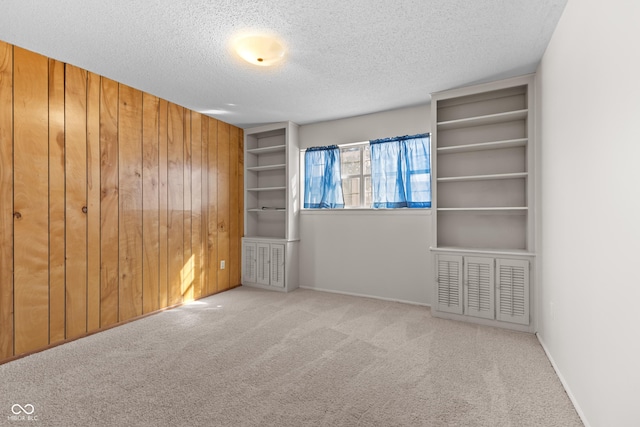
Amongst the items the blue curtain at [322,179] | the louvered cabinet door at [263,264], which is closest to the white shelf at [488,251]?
the blue curtain at [322,179]

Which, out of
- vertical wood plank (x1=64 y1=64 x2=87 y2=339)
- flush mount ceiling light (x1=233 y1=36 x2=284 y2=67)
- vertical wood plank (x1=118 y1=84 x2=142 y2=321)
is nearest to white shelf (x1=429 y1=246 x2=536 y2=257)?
flush mount ceiling light (x1=233 y1=36 x2=284 y2=67)

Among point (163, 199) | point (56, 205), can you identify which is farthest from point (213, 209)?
point (56, 205)

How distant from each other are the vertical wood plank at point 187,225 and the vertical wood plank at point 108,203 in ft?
2.81

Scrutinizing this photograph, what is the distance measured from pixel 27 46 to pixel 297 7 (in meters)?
2.26

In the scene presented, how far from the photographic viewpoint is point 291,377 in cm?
209

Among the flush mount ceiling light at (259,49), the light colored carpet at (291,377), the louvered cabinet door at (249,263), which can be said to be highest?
the flush mount ceiling light at (259,49)

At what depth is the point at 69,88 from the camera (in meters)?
2.72

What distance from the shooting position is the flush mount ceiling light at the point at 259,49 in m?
2.33

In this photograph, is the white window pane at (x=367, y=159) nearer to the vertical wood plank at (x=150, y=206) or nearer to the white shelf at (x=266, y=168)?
the white shelf at (x=266, y=168)

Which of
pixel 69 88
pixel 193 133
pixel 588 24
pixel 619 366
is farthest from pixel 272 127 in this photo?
pixel 619 366

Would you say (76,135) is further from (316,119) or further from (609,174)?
(609,174)

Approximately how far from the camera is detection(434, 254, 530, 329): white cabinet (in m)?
2.91

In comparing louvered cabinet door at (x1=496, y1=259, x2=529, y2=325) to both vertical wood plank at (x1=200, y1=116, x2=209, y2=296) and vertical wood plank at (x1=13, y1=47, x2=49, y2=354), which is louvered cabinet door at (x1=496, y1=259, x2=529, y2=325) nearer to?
vertical wood plank at (x1=200, y1=116, x2=209, y2=296)

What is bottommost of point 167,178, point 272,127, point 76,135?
point 167,178
